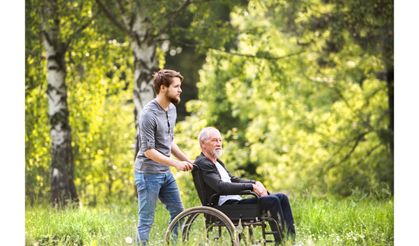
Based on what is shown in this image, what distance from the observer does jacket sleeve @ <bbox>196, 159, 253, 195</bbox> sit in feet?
16.1

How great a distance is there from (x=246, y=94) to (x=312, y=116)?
212 cm

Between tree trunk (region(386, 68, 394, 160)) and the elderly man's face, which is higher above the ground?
tree trunk (region(386, 68, 394, 160))

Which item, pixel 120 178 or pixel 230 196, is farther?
pixel 120 178

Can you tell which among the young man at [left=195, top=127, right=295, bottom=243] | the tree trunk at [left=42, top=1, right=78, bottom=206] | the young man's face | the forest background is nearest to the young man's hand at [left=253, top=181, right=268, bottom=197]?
the young man at [left=195, top=127, right=295, bottom=243]

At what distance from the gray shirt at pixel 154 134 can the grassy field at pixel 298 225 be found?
834 millimetres

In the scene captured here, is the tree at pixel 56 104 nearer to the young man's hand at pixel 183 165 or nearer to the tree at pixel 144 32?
the tree at pixel 144 32

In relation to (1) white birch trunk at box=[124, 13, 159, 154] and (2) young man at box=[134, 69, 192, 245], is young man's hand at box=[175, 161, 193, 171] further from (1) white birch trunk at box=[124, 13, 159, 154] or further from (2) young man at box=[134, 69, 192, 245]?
(1) white birch trunk at box=[124, 13, 159, 154]

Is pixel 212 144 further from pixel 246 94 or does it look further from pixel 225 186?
pixel 246 94

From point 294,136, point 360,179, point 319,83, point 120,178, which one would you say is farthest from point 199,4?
point 294,136

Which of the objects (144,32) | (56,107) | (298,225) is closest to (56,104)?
(56,107)

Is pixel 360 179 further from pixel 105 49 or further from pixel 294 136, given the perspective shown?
pixel 105 49

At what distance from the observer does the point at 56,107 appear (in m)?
8.68
